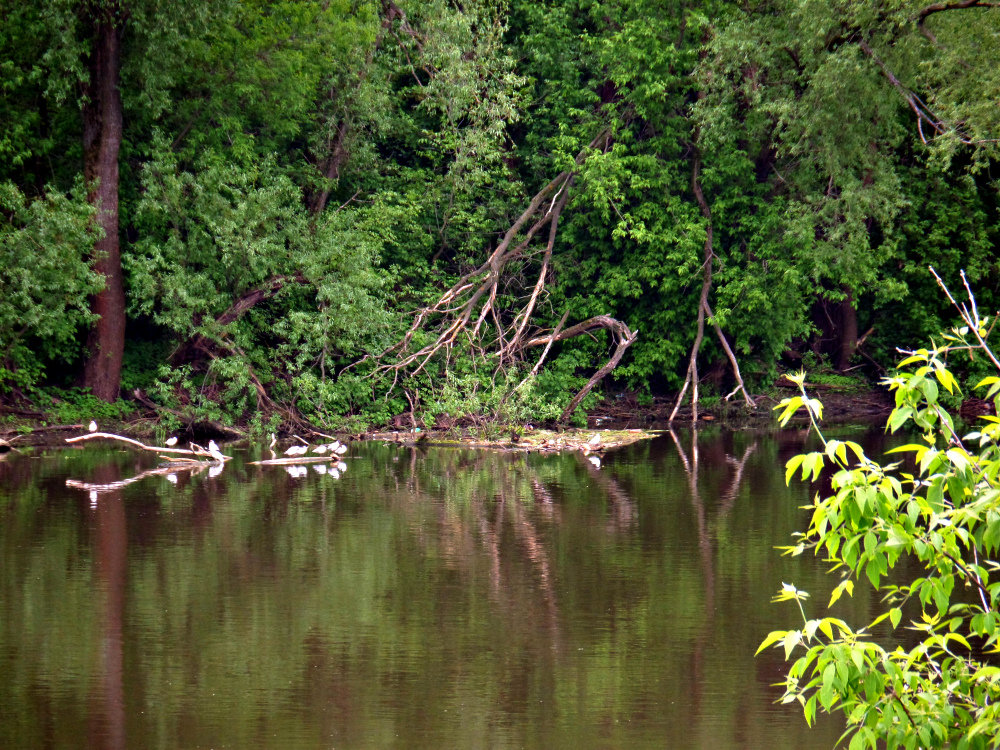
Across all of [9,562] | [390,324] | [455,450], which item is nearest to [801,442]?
[455,450]

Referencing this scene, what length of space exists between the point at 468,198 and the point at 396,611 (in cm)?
1816

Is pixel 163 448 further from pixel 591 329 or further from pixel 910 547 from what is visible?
pixel 910 547

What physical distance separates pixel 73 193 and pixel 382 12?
340 inches

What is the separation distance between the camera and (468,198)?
1070 inches

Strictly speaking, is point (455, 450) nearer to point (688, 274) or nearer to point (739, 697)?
point (688, 274)

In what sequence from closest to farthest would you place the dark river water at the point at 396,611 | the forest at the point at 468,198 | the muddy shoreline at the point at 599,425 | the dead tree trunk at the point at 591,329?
the dark river water at the point at 396,611, the muddy shoreline at the point at 599,425, the forest at the point at 468,198, the dead tree trunk at the point at 591,329

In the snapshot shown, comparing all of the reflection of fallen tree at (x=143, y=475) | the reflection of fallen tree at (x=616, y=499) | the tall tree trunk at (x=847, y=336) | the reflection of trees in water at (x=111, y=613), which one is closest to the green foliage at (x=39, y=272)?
the reflection of fallen tree at (x=143, y=475)

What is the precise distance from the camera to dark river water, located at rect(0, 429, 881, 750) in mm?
7352

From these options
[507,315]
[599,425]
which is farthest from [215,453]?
[507,315]

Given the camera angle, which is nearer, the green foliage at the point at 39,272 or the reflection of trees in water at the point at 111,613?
the reflection of trees in water at the point at 111,613

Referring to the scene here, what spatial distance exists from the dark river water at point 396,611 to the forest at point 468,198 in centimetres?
553

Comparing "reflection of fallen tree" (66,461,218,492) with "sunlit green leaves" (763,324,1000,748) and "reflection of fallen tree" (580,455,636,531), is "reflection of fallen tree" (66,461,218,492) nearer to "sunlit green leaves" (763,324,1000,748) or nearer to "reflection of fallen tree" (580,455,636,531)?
"reflection of fallen tree" (580,455,636,531)

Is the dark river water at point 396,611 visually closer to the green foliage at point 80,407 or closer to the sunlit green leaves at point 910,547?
the sunlit green leaves at point 910,547

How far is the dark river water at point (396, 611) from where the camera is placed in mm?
7352
